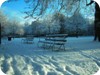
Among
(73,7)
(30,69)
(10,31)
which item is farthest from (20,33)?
(73,7)

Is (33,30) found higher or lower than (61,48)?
higher

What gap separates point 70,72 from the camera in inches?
207

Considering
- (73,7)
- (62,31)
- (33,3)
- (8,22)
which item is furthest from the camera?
(73,7)

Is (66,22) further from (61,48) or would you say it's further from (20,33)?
(61,48)

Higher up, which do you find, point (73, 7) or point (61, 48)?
point (73, 7)

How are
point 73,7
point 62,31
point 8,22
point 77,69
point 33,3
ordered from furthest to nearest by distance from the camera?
point 73,7
point 33,3
point 62,31
point 77,69
point 8,22

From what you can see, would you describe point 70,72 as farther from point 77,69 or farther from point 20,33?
point 20,33

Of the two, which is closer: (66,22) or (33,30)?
(33,30)

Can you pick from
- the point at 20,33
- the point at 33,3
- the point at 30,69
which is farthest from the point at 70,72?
the point at 33,3

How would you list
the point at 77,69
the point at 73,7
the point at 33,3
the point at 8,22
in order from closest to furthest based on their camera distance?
the point at 8,22
the point at 77,69
the point at 33,3
the point at 73,7

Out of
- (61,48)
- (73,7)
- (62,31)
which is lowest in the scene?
(61,48)

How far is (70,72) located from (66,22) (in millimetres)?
1485

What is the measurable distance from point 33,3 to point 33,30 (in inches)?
76.9

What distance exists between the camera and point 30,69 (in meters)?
5.45
